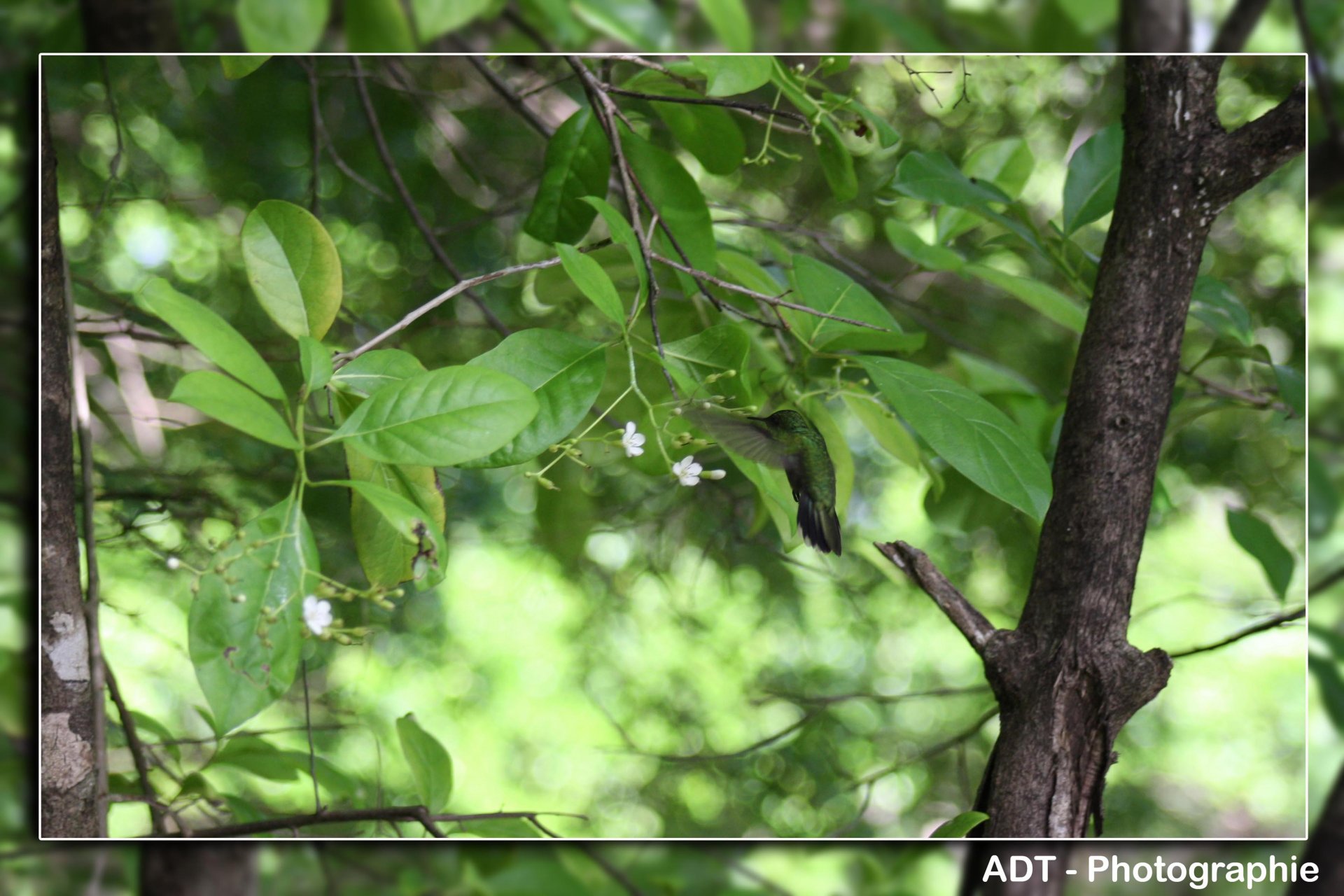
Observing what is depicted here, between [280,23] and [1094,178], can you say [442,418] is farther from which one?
[1094,178]

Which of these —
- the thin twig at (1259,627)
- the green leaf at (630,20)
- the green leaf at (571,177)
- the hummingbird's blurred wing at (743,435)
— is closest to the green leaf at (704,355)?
the hummingbird's blurred wing at (743,435)

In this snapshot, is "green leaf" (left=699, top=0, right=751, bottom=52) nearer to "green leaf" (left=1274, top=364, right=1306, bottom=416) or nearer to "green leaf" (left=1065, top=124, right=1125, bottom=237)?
"green leaf" (left=1065, top=124, right=1125, bottom=237)

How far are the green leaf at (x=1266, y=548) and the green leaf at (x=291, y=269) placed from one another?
1.73 feet

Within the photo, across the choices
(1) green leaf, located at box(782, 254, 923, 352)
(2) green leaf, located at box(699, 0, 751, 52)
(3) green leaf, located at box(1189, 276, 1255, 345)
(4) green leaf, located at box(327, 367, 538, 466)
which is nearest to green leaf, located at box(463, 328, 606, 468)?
(4) green leaf, located at box(327, 367, 538, 466)

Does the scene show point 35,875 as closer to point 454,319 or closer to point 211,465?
point 211,465

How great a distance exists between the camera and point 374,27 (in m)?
0.56

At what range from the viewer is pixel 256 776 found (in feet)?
1.74

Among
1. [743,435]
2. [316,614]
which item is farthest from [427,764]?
[743,435]

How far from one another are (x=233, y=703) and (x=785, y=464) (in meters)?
0.29

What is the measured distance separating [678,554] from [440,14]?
336mm

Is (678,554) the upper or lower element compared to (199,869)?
upper

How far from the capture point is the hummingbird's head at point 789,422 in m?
0.49

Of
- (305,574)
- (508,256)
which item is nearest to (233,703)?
(305,574)

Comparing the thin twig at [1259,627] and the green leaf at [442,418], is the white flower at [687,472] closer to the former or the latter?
the green leaf at [442,418]
